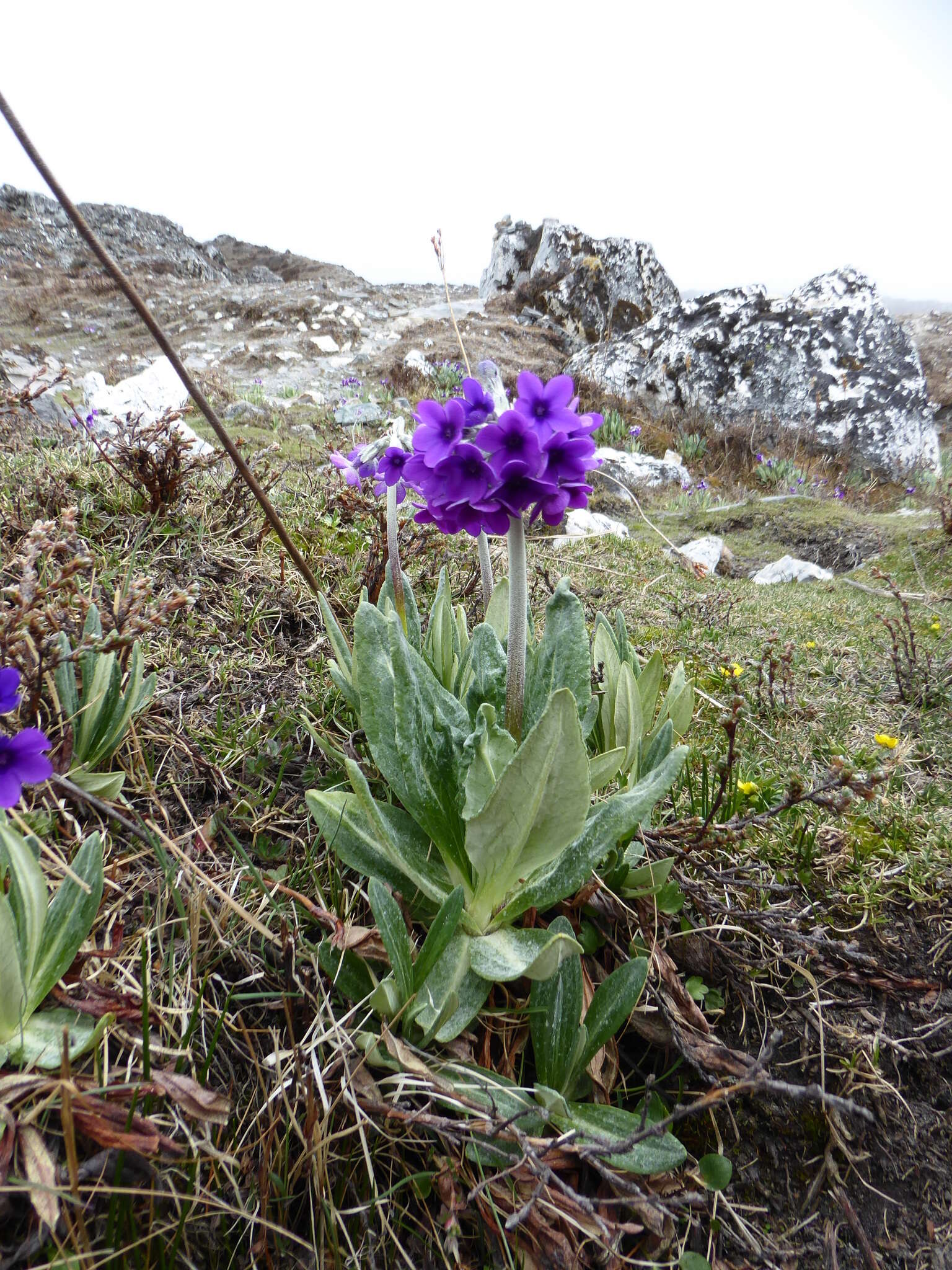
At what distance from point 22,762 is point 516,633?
0.85 metres

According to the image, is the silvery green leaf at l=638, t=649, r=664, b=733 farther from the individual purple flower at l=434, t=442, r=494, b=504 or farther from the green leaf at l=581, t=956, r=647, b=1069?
the individual purple flower at l=434, t=442, r=494, b=504

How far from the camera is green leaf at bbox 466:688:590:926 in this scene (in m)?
1.10

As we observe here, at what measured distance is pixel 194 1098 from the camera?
101 cm

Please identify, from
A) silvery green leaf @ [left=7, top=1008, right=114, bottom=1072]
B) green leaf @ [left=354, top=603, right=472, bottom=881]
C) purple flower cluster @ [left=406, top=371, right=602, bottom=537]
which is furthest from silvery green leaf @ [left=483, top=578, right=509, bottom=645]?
silvery green leaf @ [left=7, top=1008, right=114, bottom=1072]

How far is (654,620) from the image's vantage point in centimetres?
336

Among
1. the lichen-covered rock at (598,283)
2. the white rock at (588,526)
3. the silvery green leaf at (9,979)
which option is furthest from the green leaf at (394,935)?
the lichen-covered rock at (598,283)

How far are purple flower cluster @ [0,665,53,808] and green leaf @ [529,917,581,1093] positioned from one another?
899 mm

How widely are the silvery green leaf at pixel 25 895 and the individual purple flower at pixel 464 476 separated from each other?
895 millimetres

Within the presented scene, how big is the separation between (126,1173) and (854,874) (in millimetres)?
1660

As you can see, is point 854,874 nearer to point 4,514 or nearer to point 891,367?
point 4,514

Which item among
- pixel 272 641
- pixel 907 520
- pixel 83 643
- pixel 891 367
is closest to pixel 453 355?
pixel 891 367

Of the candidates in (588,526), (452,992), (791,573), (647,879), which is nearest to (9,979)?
(452,992)

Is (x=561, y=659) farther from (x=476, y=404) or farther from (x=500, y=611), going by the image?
(x=476, y=404)

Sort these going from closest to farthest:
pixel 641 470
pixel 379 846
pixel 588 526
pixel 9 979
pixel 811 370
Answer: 1. pixel 9 979
2. pixel 379 846
3. pixel 588 526
4. pixel 641 470
5. pixel 811 370
